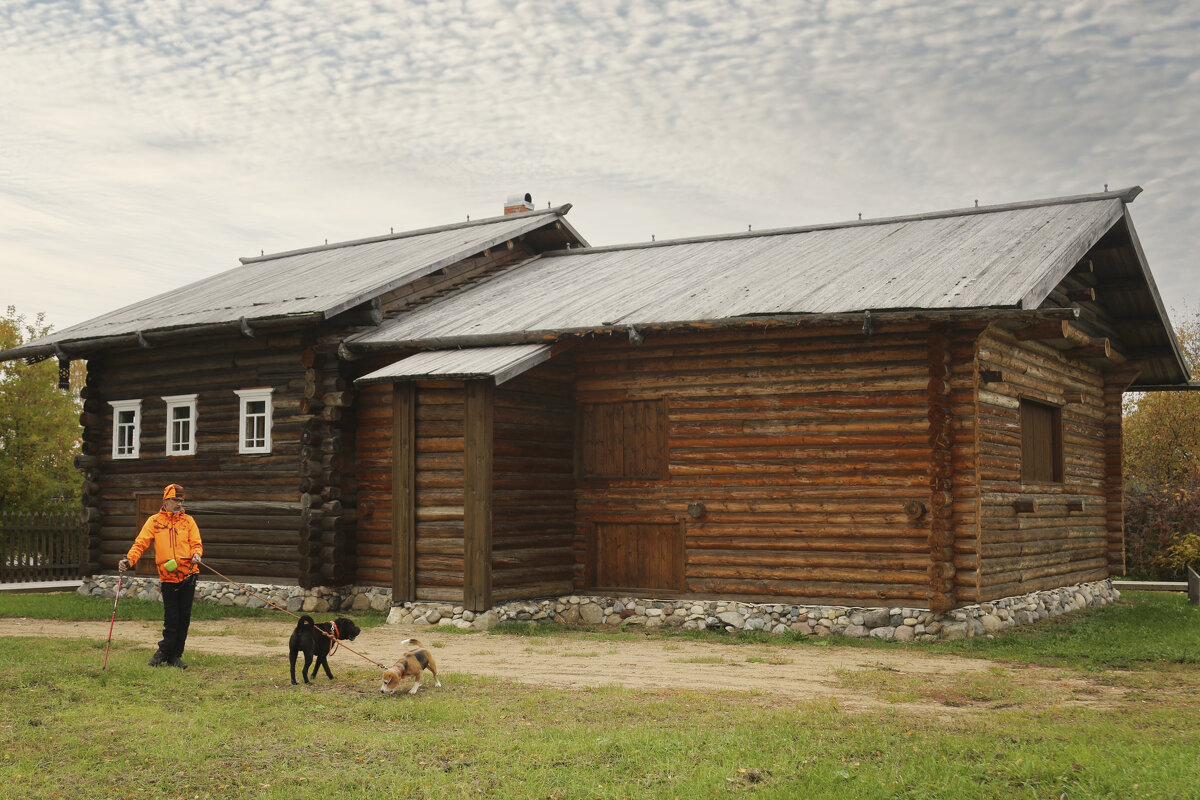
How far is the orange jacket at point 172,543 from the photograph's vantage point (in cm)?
1187

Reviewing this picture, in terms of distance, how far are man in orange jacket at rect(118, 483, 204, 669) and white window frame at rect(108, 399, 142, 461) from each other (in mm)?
9762

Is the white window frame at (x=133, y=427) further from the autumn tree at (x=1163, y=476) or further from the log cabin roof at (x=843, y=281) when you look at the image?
the autumn tree at (x=1163, y=476)

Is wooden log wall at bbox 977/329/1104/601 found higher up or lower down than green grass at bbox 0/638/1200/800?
higher up

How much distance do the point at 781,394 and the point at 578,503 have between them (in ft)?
12.3

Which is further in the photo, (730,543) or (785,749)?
(730,543)

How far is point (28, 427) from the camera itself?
101 ft

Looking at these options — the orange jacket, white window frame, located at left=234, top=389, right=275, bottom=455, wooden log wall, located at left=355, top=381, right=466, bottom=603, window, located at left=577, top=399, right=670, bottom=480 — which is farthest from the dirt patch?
white window frame, located at left=234, top=389, right=275, bottom=455

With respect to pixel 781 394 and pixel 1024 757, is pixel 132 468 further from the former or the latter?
pixel 1024 757

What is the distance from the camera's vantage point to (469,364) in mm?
15836

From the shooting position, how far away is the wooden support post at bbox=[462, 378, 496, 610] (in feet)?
52.6

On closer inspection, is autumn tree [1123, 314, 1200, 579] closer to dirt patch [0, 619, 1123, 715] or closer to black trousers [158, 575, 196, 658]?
dirt patch [0, 619, 1123, 715]

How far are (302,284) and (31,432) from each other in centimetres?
1367

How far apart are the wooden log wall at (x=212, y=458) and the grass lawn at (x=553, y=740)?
7.13 m

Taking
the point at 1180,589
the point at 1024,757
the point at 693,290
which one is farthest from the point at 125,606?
the point at 1180,589
